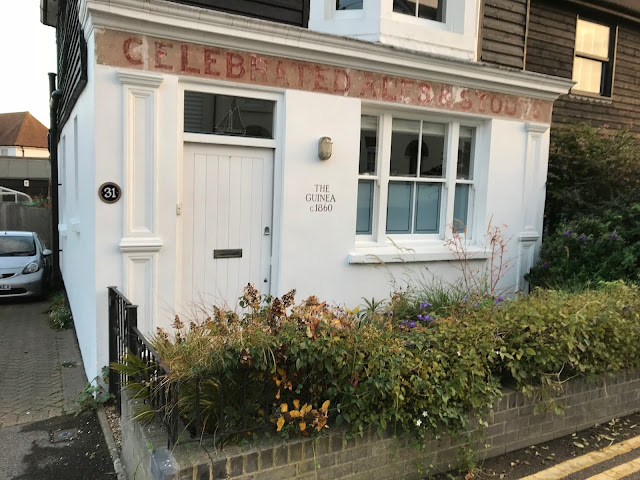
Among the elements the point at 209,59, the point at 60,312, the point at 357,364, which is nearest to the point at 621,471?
the point at 357,364

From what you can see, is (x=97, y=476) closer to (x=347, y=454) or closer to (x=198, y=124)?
(x=347, y=454)

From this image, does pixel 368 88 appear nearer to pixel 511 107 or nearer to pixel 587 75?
pixel 511 107

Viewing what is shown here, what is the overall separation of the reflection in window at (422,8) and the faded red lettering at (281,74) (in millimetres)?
2155

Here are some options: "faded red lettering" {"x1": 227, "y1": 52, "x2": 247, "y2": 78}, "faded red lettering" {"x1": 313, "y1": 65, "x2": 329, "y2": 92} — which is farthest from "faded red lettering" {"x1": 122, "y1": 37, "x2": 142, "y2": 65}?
"faded red lettering" {"x1": 313, "y1": 65, "x2": 329, "y2": 92}

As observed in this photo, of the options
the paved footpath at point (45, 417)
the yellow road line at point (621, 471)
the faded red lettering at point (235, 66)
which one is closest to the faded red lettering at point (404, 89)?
the faded red lettering at point (235, 66)

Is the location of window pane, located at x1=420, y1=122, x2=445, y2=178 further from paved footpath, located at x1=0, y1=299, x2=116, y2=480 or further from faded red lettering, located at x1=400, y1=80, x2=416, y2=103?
paved footpath, located at x1=0, y1=299, x2=116, y2=480

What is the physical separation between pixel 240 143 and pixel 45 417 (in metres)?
3.08

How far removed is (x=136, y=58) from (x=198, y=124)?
0.81 metres

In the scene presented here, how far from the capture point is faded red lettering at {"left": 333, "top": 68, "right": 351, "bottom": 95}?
5.59 metres

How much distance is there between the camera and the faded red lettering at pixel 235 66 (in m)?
4.97

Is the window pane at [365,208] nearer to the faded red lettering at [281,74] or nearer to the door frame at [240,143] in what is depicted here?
the door frame at [240,143]

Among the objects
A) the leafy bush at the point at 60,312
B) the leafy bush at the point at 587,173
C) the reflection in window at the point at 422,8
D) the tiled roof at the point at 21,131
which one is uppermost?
the tiled roof at the point at 21,131

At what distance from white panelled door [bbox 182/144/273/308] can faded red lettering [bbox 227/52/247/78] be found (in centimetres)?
72

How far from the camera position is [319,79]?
5.49m
